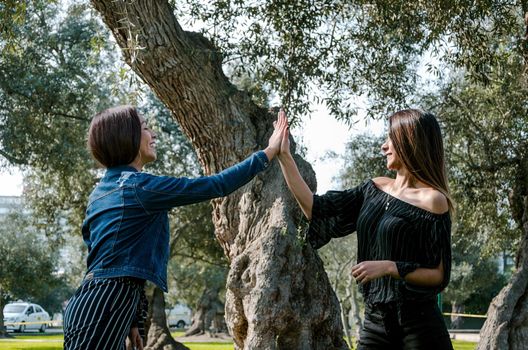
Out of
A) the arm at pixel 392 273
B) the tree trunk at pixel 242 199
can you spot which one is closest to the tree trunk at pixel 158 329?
the tree trunk at pixel 242 199

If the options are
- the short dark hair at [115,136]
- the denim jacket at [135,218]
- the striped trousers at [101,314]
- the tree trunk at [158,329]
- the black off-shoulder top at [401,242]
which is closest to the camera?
the striped trousers at [101,314]

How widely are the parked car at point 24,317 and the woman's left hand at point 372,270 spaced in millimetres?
50075

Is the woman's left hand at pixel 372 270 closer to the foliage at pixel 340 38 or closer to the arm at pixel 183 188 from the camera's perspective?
the arm at pixel 183 188

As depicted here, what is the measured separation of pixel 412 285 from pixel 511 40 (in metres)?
13.3

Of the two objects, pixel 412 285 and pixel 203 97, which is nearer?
pixel 412 285

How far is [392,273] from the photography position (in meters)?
3.82

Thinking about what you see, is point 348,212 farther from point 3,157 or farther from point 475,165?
point 3,157

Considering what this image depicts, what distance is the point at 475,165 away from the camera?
712 inches

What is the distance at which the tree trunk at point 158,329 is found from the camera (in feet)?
89.3

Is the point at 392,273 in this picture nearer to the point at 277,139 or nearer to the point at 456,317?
the point at 277,139

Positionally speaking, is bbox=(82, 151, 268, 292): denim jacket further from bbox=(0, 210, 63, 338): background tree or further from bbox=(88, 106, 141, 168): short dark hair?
bbox=(0, 210, 63, 338): background tree

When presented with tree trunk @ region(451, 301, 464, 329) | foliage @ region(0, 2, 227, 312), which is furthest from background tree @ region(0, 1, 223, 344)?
tree trunk @ region(451, 301, 464, 329)

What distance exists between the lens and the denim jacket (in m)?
3.47

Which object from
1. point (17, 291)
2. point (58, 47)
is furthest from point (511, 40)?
point (17, 291)
